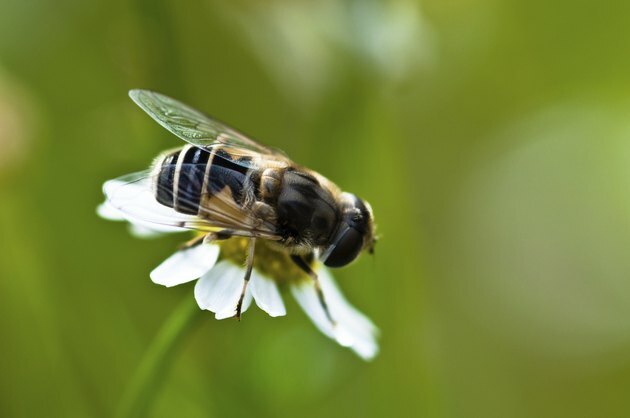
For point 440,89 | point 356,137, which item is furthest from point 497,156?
point 356,137

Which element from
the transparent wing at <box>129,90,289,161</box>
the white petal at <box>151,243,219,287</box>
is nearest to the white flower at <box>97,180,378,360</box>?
the white petal at <box>151,243,219,287</box>

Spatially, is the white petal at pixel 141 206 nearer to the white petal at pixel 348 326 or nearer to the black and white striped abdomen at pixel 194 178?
the black and white striped abdomen at pixel 194 178

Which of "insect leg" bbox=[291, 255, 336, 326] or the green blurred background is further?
the green blurred background

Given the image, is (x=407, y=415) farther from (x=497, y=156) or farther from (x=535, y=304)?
(x=497, y=156)

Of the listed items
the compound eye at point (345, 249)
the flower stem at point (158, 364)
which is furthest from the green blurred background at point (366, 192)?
the compound eye at point (345, 249)

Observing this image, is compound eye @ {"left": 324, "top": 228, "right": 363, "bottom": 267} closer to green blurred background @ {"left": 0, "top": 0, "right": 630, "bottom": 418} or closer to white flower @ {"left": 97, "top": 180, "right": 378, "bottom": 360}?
white flower @ {"left": 97, "top": 180, "right": 378, "bottom": 360}

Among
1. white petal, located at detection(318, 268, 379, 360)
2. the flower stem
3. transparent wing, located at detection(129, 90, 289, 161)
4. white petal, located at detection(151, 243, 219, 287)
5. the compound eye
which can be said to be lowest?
the flower stem
